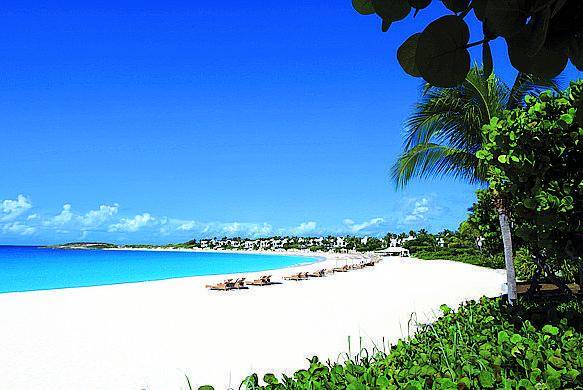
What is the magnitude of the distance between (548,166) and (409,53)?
6603mm

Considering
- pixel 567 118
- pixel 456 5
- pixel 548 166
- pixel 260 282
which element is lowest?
pixel 260 282

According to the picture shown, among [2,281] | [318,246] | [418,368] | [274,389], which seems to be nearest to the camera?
[274,389]

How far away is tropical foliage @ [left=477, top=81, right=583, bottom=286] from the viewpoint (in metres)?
6.43

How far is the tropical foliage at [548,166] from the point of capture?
6.43 meters

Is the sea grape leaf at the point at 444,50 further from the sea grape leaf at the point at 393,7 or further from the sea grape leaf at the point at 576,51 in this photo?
the sea grape leaf at the point at 576,51

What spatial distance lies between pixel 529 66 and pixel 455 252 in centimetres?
6184

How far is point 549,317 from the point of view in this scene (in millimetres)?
7246

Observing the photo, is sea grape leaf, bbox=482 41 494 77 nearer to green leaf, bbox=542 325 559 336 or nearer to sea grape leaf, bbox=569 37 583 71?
sea grape leaf, bbox=569 37 583 71

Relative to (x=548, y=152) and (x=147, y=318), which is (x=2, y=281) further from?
(x=548, y=152)

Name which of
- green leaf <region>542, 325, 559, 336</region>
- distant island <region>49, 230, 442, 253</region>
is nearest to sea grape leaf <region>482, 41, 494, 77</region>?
green leaf <region>542, 325, 559, 336</region>

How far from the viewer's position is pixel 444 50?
833 mm

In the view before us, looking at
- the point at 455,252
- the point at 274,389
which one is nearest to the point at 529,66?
the point at 274,389

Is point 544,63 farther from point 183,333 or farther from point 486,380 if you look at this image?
Result: point 183,333

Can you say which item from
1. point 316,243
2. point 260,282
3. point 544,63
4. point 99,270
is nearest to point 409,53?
point 544,63
